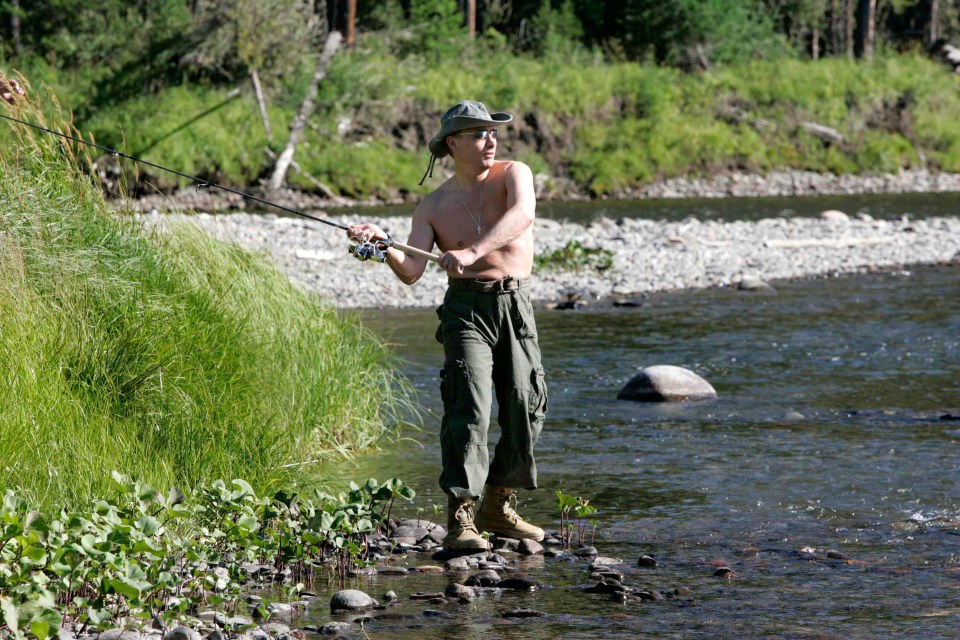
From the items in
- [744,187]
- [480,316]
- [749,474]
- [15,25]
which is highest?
[15,25]

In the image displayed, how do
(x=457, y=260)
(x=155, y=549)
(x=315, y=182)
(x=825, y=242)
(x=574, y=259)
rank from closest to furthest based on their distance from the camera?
1. (x=155, y=549)
2. (x=457, y=260)
3. (x=574, y=259)
4. (x=825, y=242)
5. (x=315, y=182)

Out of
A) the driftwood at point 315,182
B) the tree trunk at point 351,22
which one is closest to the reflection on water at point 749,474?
the driftwood at point 315,182

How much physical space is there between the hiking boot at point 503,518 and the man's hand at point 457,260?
1.05m

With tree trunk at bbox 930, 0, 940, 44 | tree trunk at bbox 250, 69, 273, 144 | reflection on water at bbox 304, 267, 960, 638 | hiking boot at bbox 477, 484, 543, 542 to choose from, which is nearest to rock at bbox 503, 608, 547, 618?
reflection on water at bbox 304, 267, 960, 638

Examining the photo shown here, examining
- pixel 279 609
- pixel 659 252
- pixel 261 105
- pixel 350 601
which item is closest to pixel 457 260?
pixel 350 601

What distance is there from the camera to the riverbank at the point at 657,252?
622 inches

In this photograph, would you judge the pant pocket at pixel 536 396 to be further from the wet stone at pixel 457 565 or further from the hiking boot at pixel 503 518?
the wet stone at pixel 457 565

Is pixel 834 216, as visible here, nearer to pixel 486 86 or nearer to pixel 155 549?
pixel 486 86

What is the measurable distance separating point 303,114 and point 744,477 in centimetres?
2477

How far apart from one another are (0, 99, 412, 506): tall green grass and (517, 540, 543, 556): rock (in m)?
1.11

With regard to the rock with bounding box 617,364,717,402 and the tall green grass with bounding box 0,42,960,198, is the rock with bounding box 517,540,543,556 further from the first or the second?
the tall green grass with bounding box 0,42,960,198

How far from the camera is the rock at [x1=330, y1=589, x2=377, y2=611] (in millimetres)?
4863

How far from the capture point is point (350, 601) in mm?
4871

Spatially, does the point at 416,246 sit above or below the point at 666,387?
above
